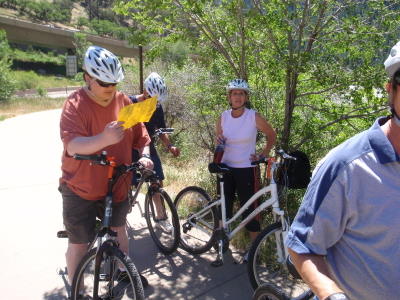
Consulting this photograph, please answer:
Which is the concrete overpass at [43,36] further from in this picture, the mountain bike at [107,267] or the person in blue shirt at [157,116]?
the mountain bike at [107,267]

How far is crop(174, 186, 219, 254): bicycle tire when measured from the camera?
4.53m

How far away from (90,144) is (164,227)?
216 cm

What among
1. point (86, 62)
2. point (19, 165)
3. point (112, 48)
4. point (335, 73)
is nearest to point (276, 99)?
point (335, 73)

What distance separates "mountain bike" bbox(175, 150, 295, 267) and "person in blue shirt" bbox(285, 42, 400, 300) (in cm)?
202

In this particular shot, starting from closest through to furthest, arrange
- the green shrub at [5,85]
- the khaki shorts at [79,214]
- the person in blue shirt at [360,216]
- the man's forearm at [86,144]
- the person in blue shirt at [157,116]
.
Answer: the person in blue shirt at [360,216]
the man's forearm at [86,144]
the khaki shorts at [79,214]
the person in blue shirt at [157,116]
the green shrub at [5,85]

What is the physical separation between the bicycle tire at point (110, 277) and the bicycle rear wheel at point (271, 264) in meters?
1.09

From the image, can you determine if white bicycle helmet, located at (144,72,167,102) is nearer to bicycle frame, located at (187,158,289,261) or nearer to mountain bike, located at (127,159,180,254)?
mountain bike, located at (127,159,180,254)

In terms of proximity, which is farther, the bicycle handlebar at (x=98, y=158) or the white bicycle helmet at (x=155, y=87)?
the white bicycle helmet at (x=155, y=87)

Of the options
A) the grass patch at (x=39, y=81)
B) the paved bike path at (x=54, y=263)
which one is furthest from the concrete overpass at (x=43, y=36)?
the paved bike path at (x=54, y=263)

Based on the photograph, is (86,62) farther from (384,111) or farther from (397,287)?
(384,111)

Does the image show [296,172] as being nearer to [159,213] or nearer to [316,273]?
[159,213]

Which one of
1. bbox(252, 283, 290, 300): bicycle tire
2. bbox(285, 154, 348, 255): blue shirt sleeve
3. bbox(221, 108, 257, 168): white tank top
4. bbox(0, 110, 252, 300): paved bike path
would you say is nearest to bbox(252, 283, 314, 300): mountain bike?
bbox(252, 283, 290, 300): bicycle tire

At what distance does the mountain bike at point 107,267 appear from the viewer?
2912 millimetres

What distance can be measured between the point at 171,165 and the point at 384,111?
5700mm
